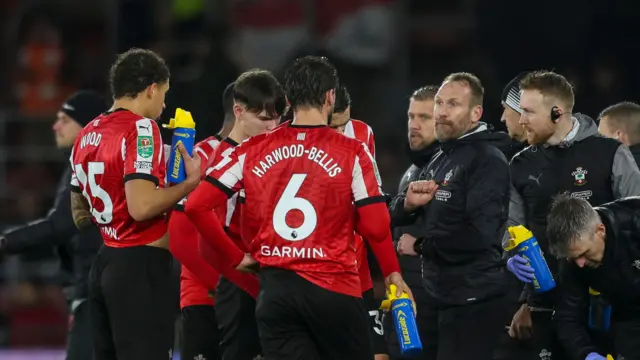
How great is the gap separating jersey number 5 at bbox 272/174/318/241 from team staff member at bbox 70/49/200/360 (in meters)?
0.67

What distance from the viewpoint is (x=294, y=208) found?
528cm

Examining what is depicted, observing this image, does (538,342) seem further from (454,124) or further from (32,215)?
(32,215)

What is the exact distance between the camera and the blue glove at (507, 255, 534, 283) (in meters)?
6.14

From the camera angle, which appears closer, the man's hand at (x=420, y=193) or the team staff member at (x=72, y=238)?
the man's hand at (x=420, y=193)

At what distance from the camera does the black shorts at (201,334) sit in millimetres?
6812

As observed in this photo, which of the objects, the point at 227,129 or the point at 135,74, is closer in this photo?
the point at 135,74

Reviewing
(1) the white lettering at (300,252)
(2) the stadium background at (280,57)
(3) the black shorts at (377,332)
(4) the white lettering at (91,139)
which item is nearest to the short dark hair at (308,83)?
(1) the white lettering at (300,252)

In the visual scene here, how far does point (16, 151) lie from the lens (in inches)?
514

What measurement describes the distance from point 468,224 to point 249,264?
149 centimetres

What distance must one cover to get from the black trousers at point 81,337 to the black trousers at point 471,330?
8.72 ft

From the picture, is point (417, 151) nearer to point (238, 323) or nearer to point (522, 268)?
point (522, 268)

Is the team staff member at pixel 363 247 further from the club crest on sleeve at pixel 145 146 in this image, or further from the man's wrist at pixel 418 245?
the club crest on sleeve at pixel 145 146

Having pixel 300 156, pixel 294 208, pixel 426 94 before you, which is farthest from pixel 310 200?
pixel 426 94

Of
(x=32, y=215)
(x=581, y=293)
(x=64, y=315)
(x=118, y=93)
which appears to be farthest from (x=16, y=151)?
(x=581, y=293)
